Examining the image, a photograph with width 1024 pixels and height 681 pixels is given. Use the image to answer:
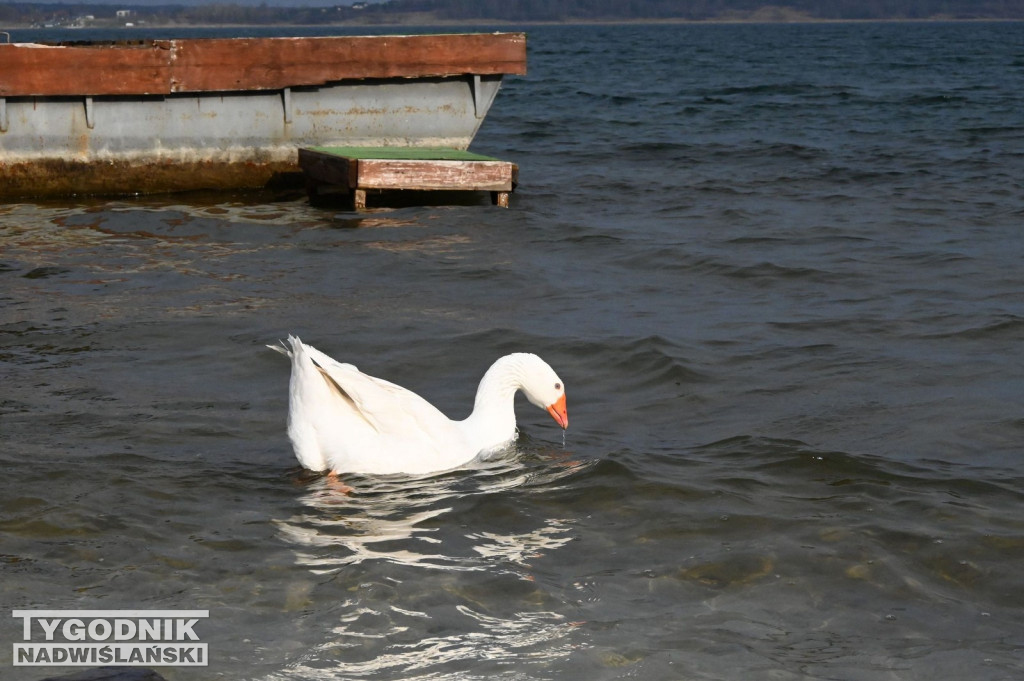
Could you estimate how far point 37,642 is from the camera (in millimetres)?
4109

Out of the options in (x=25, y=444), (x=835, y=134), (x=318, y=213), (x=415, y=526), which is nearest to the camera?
(x=415, y=526)

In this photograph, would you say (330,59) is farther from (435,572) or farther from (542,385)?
(435,572)

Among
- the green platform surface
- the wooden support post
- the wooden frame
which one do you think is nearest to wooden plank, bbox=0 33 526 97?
the green platform surface

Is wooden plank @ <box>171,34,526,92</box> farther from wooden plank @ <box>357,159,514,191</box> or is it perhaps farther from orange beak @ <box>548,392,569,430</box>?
orange beak @ <box>548,392,569,430</box>

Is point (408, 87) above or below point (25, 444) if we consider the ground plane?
above

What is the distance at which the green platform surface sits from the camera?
42.6ft

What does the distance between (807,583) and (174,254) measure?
25.4 feet

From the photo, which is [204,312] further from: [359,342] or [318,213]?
[318,213]

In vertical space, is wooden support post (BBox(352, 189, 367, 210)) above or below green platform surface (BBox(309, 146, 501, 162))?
below

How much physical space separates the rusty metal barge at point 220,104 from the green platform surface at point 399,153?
33cm

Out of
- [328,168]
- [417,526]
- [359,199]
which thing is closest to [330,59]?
[328,168]

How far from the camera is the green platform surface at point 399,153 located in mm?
12977

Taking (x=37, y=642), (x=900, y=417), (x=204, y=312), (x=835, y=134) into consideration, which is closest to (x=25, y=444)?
(x=37, y=642)

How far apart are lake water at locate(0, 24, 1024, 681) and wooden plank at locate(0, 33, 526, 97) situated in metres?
1.31
